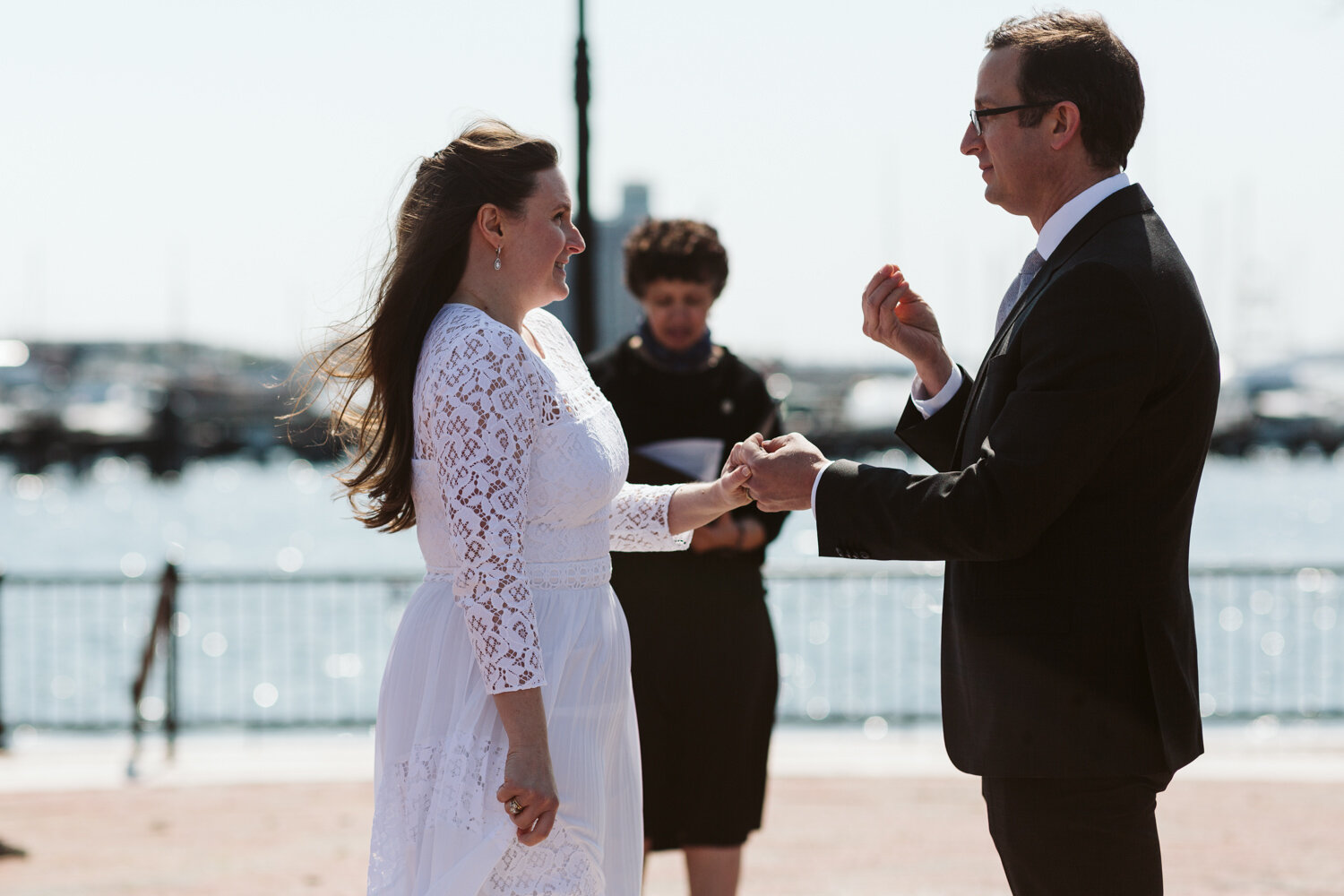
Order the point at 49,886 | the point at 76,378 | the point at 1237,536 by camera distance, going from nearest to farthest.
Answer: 1. the point at 49,886
2. the point at 1237,536
3. the point at 76,378

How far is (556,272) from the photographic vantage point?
10.1ft

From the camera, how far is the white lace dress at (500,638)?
2.75 meters

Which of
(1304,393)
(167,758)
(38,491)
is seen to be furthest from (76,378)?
(167,758)

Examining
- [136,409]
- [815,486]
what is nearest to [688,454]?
[815,486]

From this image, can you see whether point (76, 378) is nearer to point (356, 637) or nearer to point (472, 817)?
point (356, 637)

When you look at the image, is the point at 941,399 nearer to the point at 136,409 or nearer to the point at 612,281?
the point at 612,281

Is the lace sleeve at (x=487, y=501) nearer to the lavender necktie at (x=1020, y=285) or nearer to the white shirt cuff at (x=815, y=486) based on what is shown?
the white shirt cuff at (x=815, y=486)

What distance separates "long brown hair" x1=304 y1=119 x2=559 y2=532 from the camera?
9.65 feet

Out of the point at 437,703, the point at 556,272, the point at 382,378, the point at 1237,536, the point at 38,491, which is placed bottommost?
the point at 38,491

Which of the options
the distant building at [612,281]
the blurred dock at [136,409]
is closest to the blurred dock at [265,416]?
the blurred dock at [136,409]

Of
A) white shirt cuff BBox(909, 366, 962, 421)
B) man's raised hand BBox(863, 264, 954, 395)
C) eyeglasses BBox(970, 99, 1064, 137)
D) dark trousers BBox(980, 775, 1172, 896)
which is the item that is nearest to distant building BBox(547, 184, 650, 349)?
man's raised hand BBox(863, 264, 954, 395)

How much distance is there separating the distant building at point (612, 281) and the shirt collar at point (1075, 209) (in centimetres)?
201

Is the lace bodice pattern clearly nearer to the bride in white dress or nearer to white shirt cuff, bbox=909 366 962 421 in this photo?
the bride in white dress

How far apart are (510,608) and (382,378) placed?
61cm
